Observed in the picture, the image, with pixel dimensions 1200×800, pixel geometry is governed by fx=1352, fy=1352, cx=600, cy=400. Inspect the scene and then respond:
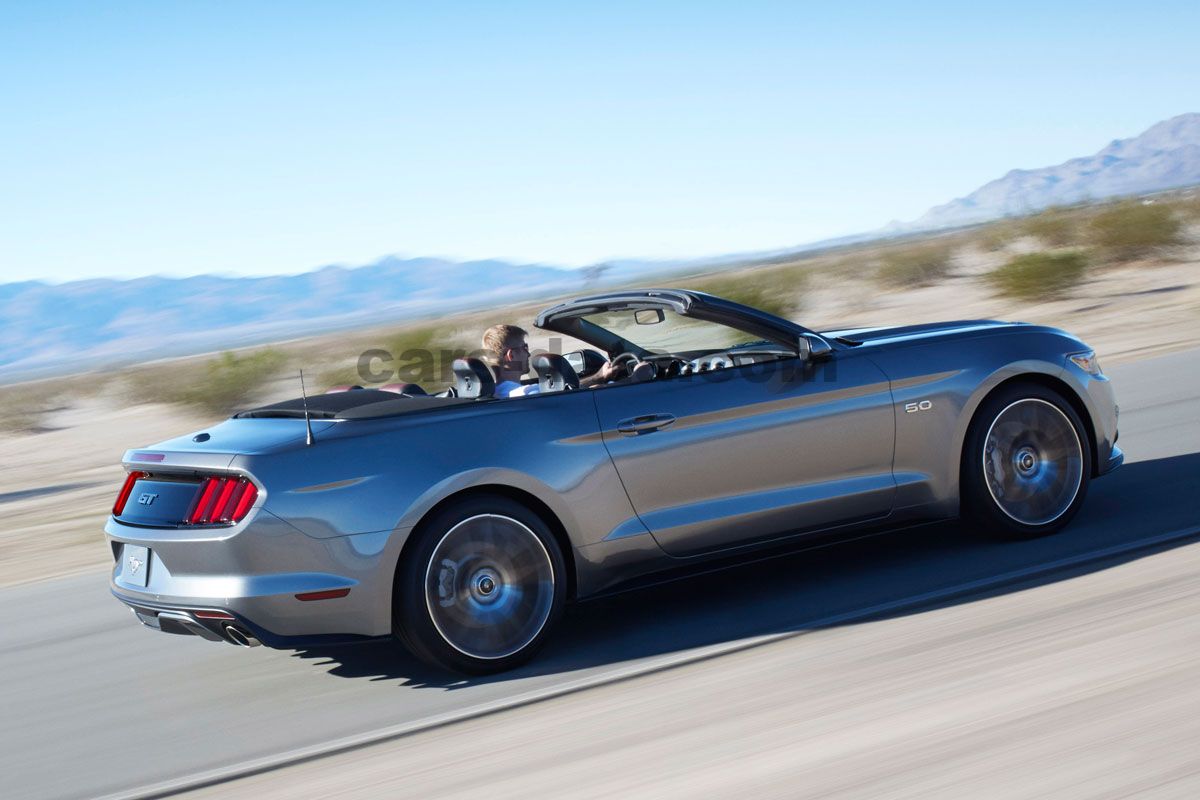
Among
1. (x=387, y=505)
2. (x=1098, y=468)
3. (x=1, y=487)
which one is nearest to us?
(x=387, y=505)

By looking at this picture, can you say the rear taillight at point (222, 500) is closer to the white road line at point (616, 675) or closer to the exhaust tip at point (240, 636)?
the exhaust tip at point (240, 636)

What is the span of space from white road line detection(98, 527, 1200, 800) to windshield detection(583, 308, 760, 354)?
55.9 inches

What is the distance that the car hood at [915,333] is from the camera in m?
6.38

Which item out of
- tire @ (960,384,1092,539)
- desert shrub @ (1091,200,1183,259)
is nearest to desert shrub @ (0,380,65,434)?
desert shrub @ (1091,200,1183,259)

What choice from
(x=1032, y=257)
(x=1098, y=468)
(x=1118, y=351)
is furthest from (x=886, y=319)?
(x=1098, y=468)

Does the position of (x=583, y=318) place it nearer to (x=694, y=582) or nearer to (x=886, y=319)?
(x=694, y=582)

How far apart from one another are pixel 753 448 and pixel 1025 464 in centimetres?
151

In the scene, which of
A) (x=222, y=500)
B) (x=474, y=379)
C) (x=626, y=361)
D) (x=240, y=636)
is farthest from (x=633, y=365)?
(x=240, y=636)

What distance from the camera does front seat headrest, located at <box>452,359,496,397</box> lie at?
238 inches

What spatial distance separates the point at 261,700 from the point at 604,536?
4.95 feet

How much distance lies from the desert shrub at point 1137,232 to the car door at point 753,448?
2654cm

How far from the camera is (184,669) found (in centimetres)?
596

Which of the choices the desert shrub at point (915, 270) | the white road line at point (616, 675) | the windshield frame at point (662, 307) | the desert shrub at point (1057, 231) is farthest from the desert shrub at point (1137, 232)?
the windshield frame at point (662, 307)

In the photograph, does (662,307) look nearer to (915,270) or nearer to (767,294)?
(767,294)
